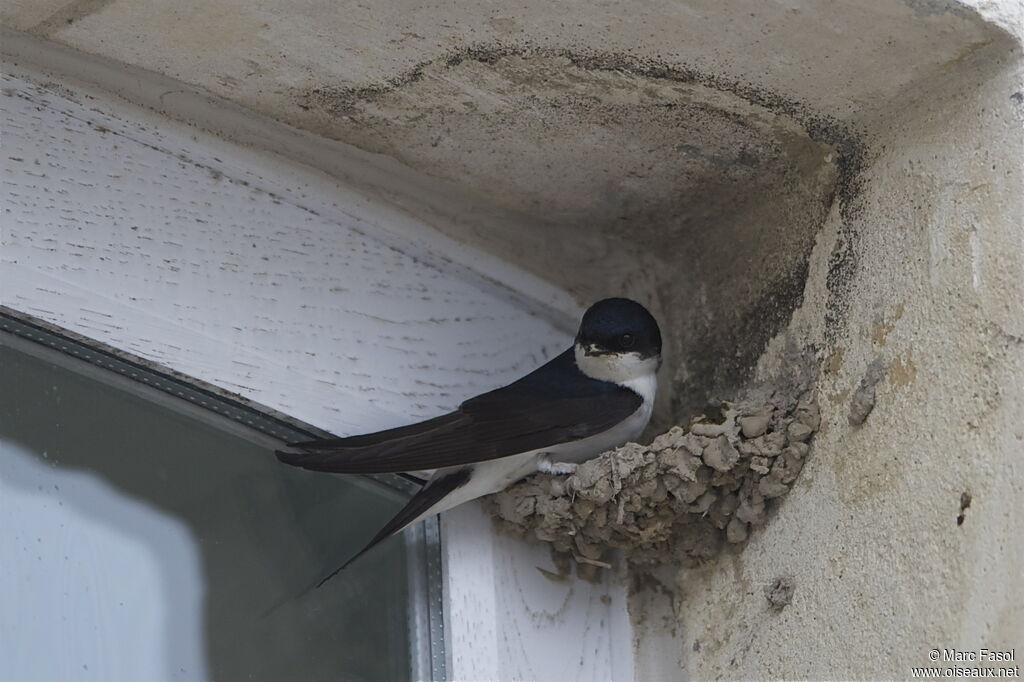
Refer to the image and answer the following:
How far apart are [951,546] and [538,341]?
99 centimetres

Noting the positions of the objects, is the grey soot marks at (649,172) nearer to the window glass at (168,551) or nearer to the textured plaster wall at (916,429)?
the textured plaster wall at (916,429)

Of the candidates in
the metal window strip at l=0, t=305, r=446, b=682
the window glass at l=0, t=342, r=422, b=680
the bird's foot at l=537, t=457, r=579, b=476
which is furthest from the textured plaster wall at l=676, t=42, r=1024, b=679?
the window glass at l=0, t=342, r=422, b=680

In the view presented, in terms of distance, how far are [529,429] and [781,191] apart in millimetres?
546

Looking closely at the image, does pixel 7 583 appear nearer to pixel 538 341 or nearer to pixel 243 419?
pixel 243 419

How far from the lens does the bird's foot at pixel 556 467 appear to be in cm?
205

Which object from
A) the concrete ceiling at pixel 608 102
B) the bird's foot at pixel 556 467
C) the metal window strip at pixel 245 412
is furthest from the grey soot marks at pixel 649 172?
the metal window strip at pixel 245 412

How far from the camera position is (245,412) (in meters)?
1.85

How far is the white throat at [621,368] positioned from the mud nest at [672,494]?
0.78 ft

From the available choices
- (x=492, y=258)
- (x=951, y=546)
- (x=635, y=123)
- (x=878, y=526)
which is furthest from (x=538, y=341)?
(x=951, y=546)

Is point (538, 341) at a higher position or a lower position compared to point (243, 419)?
higher

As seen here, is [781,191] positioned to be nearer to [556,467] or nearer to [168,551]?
[556,467]

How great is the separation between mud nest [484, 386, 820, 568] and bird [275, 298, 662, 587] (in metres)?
0.07

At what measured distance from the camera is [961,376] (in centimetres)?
146

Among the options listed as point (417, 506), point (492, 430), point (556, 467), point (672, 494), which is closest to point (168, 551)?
point (417, 506)
